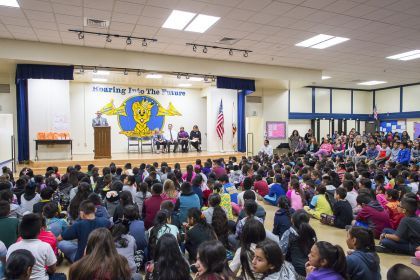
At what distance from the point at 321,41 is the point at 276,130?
6456 millimetres

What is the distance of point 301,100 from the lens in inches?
625

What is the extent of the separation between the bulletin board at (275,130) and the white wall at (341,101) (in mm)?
4271

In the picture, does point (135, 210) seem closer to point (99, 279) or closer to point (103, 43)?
point (99, 279)

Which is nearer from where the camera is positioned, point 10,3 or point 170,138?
point 10,3

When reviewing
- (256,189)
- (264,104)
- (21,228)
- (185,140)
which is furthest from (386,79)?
(21,228)

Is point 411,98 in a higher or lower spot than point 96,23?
lower

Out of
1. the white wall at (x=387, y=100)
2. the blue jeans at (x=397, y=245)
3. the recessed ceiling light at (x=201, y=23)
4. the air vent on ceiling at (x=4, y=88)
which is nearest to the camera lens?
the blue jeans at (x=397, y=245)

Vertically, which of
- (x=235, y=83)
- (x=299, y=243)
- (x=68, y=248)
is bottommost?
(x=68, y=248)

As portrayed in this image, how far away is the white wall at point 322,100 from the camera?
1633cm

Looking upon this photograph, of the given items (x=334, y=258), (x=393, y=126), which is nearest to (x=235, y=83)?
(x=334, y=258)

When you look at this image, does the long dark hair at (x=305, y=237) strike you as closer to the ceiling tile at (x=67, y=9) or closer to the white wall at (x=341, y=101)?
the ceiling tile at (x=67, y=9)

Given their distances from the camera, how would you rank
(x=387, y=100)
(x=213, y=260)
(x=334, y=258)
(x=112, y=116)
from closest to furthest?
1. (x=213, y=260)
2. (x=334, y=258)
3. (x=112, y=116)
4. (x=387, y=100)

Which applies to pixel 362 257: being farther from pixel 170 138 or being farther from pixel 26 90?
pixel 170 138

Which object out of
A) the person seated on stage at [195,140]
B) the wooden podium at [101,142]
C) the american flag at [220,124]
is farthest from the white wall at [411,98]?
the wooden podium at [101,142]
